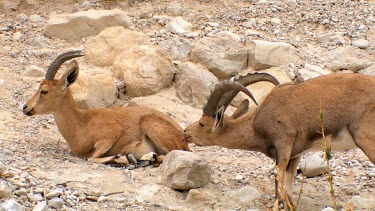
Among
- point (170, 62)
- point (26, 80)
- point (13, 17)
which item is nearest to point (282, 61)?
point (170, 62)

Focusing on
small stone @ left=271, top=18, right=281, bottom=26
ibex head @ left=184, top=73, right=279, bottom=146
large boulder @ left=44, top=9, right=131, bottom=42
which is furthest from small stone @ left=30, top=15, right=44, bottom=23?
ibex head @ left=184, top=73, right=279, bottom=146

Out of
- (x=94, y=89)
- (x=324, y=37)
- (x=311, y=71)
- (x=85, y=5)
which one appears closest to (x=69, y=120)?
(x=94, y=89)

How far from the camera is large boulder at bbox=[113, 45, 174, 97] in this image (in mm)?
13906

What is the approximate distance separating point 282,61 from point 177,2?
11.4 ft

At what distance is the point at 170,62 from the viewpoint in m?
14.2

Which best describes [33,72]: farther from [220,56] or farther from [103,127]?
[220,56]

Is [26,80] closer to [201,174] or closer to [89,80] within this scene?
[89,80]

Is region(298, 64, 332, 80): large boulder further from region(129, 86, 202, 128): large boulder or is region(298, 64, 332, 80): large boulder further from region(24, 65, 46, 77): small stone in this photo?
region(24, 65, 46, 77): small stone

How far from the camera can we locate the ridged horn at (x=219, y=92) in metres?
9.55

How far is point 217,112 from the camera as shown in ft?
33.2

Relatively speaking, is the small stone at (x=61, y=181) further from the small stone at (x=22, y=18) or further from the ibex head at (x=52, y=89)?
the small stone at (x=22, y=18)

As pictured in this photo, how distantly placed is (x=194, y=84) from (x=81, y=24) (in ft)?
9.88

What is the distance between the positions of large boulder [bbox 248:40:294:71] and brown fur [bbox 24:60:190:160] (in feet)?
10.4

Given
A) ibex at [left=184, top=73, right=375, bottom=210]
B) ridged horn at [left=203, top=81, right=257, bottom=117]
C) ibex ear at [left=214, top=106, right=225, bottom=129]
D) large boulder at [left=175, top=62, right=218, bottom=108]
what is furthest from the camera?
large boulder at [left=175, top=62, right=218, bottom=108]
